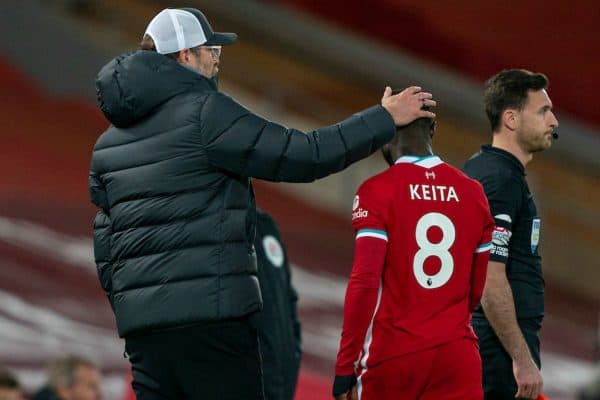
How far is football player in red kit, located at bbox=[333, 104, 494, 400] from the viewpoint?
3354 millimetres

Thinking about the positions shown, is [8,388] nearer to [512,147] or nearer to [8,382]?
[8,382]

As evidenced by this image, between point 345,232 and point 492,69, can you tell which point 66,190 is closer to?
point 345,232

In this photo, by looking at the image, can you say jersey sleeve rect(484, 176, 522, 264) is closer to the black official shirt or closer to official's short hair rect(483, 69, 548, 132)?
the black official shirt

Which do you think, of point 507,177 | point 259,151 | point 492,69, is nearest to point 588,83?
point 492,69

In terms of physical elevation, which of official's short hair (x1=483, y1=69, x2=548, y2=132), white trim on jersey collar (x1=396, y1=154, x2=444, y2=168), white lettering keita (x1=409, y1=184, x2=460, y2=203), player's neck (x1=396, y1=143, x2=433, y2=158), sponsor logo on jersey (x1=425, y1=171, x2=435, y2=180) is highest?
official's short hair (x1=483, y1=69, x2=548, y2=132)

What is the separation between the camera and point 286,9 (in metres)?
10.8

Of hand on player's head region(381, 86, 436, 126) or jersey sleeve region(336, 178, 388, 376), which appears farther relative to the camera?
jersey sleeve region(336, 178, 388, 376)

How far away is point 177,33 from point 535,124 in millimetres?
1278

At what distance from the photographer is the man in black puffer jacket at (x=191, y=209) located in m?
3.03

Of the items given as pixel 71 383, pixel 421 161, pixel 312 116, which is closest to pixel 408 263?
pixel 421 161

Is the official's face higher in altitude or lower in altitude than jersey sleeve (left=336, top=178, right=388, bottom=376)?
higher

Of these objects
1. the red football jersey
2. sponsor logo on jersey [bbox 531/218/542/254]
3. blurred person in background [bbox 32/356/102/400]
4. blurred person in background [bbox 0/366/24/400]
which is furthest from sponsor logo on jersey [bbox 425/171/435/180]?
blurred person in background [bbox 32/356/102/400]

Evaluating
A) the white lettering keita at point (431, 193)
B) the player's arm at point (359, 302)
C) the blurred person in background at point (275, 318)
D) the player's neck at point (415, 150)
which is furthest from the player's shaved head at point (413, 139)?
the blurred person in background at point (275, 318)

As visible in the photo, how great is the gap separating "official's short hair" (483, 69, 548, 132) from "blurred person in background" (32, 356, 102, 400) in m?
2.45
